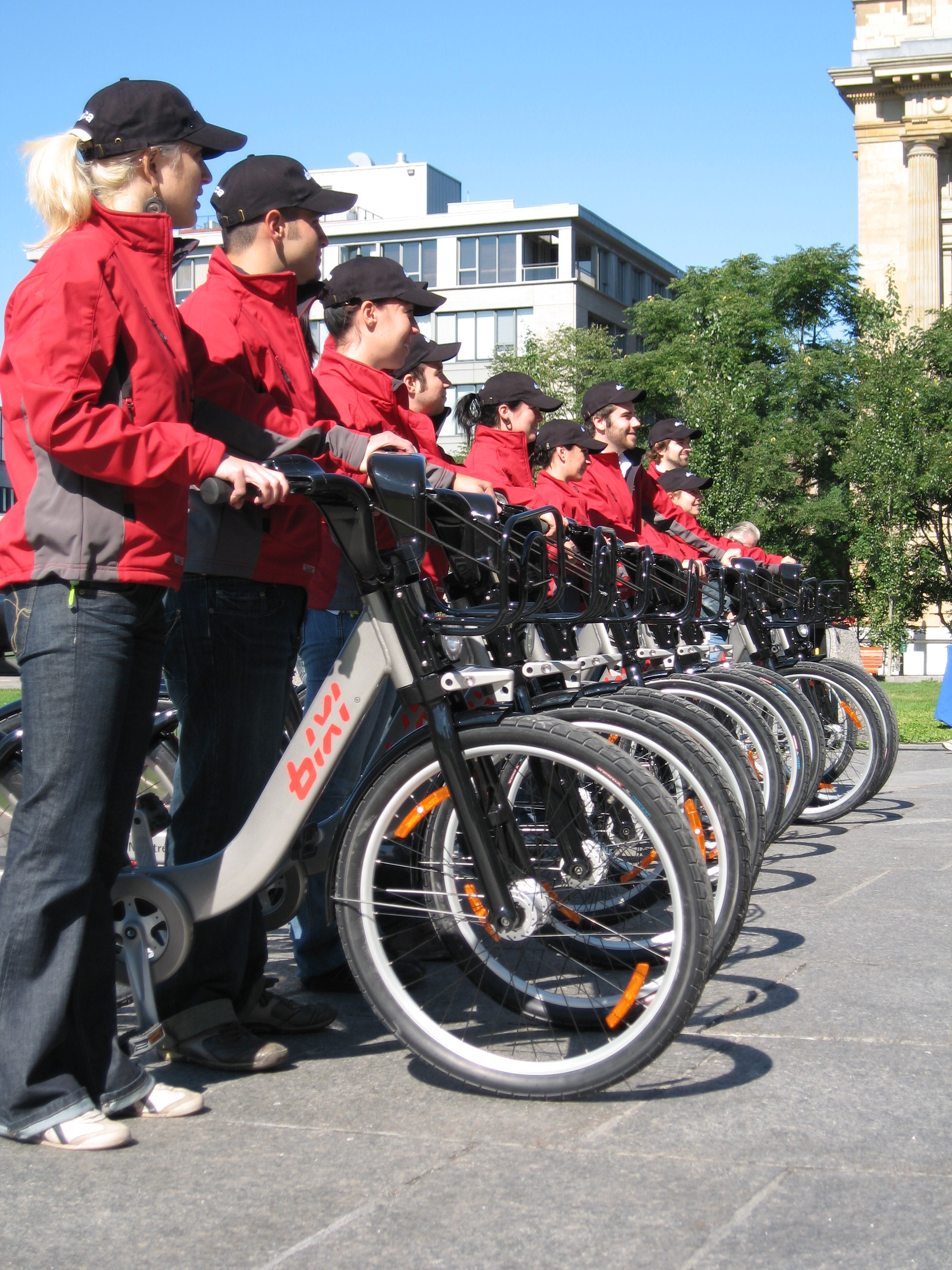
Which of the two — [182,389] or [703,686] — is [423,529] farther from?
[703,686]

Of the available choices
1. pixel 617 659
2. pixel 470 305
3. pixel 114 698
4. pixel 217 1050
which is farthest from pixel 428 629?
pixel 470 305

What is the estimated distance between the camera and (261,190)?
4047 mm

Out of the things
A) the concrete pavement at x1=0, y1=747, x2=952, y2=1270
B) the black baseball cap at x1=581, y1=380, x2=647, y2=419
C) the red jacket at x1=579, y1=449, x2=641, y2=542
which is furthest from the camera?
the black baseball cap at x1=581, y1=380, x2=647, y2=419

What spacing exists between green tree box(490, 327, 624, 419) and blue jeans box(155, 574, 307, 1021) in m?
49.1

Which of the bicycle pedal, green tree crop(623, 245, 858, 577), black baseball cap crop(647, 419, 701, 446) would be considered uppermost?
green tree crop(623, 245, 858, 577)

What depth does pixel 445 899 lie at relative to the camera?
3654 millimetres

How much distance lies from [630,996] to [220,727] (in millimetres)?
1209

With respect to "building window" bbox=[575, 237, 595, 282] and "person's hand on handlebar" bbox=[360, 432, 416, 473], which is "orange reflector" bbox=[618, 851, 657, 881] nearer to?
"person's hand on handlebar" bbox=[360, 432, 416, 473]

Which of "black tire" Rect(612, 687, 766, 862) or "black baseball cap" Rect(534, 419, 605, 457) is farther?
"black baseball cap" Rect(534, 419, 605, 457)

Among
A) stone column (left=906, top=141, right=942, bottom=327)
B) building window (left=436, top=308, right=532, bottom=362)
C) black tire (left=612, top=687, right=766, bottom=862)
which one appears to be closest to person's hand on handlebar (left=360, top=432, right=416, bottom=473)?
black tire (left=612, top=687, right=766, bottom=862)

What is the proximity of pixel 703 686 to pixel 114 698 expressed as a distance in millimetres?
3252

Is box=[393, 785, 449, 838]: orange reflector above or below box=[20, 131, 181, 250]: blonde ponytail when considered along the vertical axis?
below

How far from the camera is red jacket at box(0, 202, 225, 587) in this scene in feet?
10.1

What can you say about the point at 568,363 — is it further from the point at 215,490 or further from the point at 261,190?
the point at 215,490
